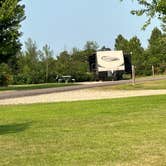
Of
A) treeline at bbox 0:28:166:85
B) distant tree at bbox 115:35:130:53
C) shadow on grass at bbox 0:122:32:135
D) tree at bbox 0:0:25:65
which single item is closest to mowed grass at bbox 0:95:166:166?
shadow on grass at bbox 0:122:32:135

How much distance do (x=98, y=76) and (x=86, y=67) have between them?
16.6m

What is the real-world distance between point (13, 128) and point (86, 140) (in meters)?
3.69

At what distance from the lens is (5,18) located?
44062 mm

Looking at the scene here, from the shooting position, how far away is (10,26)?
4581cm

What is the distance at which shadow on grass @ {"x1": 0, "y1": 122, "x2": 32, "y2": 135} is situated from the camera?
13.8m

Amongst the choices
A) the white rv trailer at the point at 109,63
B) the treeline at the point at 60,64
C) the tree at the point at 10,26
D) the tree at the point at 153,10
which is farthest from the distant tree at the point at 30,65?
the tree at the point at 153,10

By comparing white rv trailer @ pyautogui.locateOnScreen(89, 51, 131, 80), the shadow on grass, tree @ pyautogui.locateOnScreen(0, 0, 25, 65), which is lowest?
the shadow on grass

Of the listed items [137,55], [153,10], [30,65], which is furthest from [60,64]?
[153,10]

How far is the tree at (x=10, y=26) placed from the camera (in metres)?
44.1

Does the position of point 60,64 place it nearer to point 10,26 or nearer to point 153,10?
point 10,26

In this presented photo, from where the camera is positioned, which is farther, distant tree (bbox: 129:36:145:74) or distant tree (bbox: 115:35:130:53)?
distant tree (bbox: 115:35:130:53)

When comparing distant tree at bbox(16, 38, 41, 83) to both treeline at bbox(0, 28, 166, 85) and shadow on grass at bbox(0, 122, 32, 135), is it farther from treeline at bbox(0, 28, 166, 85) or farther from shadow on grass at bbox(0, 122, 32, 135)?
shadow on grass at bbox(0, 122, 32, 135)

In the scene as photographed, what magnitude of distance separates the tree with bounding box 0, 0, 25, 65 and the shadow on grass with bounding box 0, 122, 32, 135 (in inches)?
1145

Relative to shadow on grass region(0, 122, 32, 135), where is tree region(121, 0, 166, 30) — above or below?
above
